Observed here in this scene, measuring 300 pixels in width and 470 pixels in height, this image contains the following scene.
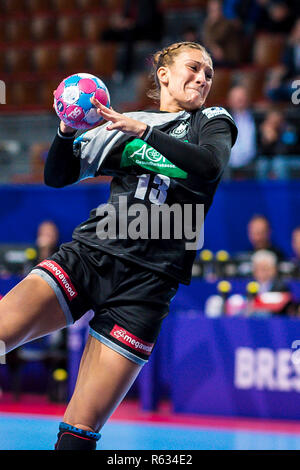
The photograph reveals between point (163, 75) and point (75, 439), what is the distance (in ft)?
5.78

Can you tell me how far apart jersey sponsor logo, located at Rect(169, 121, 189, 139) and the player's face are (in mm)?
138

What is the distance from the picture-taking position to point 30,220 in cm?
1066

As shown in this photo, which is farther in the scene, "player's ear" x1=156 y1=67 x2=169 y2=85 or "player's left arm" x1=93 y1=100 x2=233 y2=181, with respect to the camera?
"player's ear" x1=156 y1=67 x2=169 y2=85

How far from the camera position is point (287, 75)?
1022 centimetres

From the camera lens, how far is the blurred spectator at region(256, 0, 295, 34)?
11586mm

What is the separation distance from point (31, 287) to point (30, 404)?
205 inches

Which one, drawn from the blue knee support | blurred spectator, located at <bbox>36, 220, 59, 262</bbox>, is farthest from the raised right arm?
blurred spectator, located at <bbox>36, 220, 59, 262</bbox>

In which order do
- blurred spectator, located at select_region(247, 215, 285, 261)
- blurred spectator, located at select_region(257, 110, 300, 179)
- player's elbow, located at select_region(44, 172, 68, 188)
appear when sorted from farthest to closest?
blurred spectator, located at select_region(257, 110, 300, 179) < blurred spectator, located at select_region(247, 215, 285, 261) < player's elbow, located at select_region(44, 172, 68, 188)

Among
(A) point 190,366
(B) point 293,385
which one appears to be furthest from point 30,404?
(B) point 293,385

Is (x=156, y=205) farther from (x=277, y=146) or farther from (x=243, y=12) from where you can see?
(x=243, y=12)

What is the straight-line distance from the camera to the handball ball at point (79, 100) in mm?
3336

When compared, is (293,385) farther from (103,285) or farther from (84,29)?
(84,29)

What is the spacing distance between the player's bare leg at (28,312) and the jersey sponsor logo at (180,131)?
0.90 m

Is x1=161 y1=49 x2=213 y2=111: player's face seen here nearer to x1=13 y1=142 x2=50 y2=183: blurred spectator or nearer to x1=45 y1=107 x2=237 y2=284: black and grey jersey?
x1=45 y1=107 x2=237 y2=284: black and grey jersey
